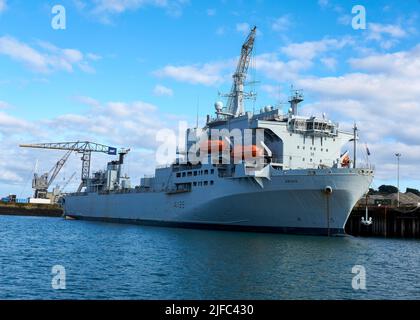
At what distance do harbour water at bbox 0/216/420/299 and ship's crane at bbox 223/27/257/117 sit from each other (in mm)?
22837

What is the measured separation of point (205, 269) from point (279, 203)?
18.5 meters

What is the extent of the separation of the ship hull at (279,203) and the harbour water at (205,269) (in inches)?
171

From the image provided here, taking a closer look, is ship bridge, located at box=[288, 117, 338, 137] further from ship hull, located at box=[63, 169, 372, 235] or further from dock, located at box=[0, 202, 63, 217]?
dock, located at box=[0, 202, 63, 217]

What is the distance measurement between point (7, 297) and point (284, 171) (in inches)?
1055

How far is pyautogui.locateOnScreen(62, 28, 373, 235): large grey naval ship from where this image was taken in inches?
1500

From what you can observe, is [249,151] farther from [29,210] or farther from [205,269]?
[29,210]

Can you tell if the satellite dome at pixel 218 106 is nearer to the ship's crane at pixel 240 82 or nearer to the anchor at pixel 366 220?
the ship's crane at pixel 240 82

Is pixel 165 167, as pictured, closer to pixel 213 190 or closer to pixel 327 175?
pixel 213 190

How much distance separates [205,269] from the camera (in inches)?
864

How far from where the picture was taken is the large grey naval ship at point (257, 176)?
38094 mm
